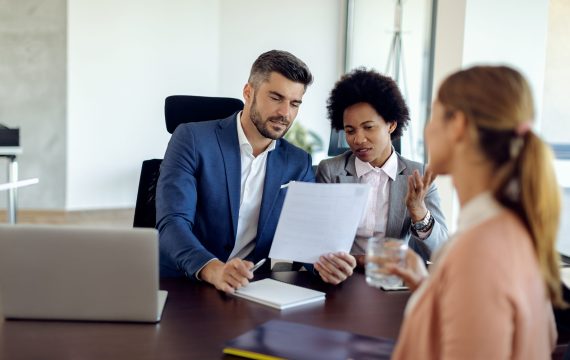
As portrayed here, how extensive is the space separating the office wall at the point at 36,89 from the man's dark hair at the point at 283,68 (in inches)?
180

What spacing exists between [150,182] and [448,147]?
1661 millimetres

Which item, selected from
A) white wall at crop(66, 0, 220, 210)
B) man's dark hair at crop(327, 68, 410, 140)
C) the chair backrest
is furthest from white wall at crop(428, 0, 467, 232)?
white wall at crop(66, 0, 220, 210)

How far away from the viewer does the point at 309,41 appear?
6.95 metres

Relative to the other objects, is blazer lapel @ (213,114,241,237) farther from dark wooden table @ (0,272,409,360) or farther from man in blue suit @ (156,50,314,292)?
dark wooden table @ (0,272,409,360)

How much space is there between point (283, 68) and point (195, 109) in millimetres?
454

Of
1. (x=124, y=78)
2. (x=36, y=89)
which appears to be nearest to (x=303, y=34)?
(x=124, y=78)

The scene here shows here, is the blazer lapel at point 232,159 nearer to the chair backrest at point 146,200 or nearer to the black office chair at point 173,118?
the black office chair at point 173,118

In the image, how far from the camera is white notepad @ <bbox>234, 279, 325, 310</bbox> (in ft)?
5.16

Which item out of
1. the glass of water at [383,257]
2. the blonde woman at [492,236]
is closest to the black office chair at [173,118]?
the glass of water at [383,257]

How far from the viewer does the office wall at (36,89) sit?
20.2 feet

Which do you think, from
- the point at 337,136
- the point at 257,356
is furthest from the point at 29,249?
the point at 337,136

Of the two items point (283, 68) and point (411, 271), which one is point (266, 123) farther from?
point (411, 271)

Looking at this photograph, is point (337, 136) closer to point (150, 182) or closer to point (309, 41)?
point (150, 182)

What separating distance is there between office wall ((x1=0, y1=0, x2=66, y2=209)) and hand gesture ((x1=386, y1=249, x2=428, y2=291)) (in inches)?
227
